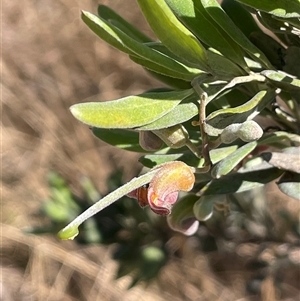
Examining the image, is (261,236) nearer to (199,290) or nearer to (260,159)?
(260,159)

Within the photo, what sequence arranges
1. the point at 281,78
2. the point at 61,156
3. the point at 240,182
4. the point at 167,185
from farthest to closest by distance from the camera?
the point at 61,156
the point at 240,182
the point at 281,78
the point at 167,185

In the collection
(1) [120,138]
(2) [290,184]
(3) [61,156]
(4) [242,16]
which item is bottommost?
(3) [61,156]

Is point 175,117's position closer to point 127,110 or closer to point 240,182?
point 127,110

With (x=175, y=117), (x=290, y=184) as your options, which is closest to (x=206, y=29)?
(x=175, y=117)

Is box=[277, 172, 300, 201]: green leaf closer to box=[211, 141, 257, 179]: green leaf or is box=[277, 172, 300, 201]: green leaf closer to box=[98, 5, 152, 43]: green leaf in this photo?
box=[211, 141, 257, 179]: green leaf

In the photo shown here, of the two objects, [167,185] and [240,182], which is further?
[240,182]

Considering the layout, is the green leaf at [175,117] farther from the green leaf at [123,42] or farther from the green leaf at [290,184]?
the green leaf at [290,184]

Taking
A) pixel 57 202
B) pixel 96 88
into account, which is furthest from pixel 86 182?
pixel 96 88
